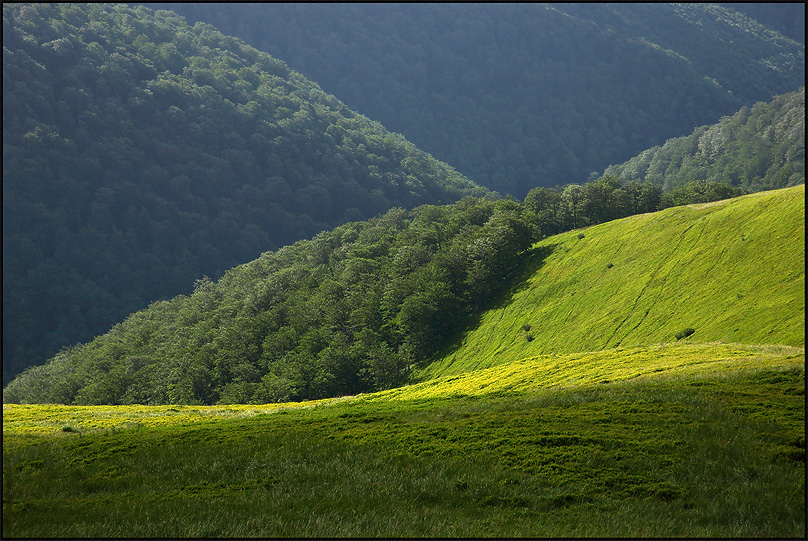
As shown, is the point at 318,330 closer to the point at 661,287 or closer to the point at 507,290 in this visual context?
the point at 507,290

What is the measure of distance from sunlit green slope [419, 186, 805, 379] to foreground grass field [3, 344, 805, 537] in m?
30.0

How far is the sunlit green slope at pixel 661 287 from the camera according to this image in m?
62.0

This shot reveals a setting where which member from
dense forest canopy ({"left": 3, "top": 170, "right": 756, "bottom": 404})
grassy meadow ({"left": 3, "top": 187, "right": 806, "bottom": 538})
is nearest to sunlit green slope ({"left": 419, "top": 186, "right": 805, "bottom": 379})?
dense forest canopy ({"left": 3, "top": 170, "right": 756, "bottom": 404})

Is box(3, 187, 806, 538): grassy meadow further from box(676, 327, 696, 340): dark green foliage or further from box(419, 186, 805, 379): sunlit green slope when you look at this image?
box(676, 327, 696, 340): dark green foliage

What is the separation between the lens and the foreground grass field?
16250 mm

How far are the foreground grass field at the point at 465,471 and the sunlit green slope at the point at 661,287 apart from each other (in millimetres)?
29990

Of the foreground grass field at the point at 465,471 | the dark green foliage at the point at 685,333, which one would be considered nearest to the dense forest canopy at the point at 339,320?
the dark green foliage at the point at 685,333

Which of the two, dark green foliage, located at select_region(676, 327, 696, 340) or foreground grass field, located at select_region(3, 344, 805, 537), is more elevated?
foreground grass field, located at select_region(3, 344, 805, 537)

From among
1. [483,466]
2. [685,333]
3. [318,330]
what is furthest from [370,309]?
[483,466]

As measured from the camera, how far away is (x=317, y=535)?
15445mm

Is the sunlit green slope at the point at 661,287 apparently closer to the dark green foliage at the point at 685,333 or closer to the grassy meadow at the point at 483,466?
the dark green foliage at the point at 685,333

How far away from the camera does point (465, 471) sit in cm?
2108

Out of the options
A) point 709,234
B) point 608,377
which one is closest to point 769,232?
point 709,234

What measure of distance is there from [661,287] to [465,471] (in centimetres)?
7168
